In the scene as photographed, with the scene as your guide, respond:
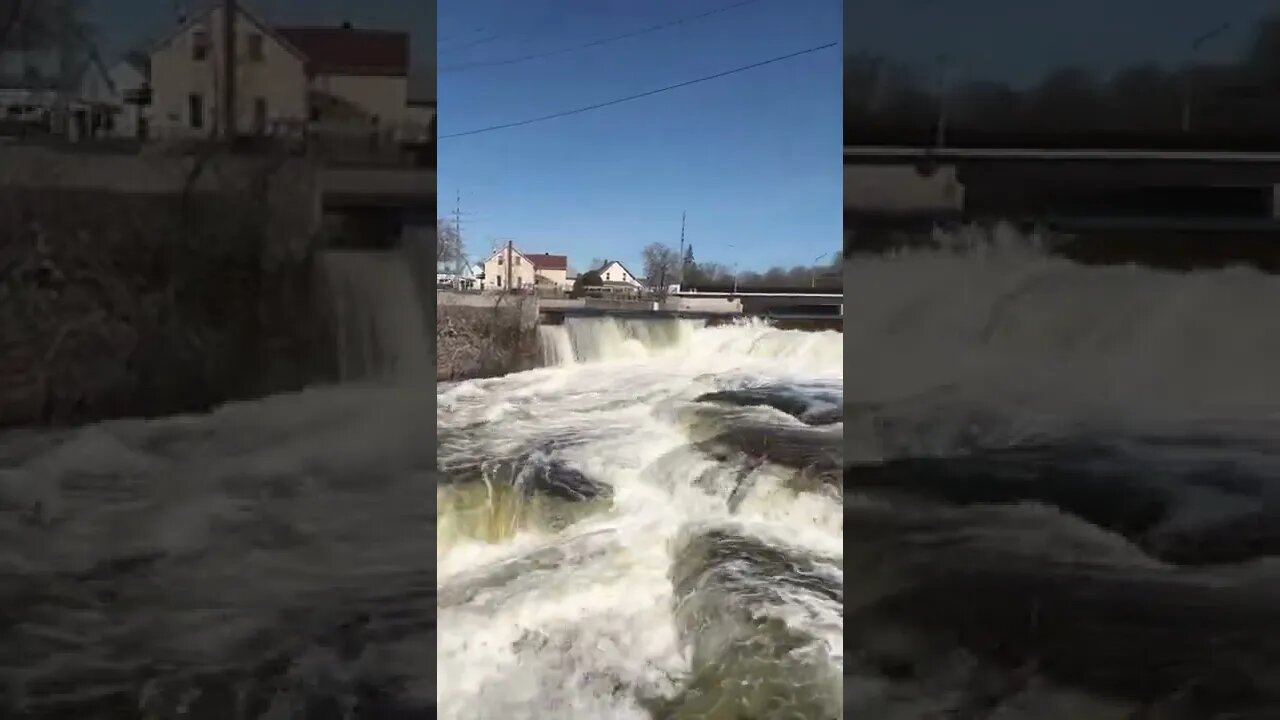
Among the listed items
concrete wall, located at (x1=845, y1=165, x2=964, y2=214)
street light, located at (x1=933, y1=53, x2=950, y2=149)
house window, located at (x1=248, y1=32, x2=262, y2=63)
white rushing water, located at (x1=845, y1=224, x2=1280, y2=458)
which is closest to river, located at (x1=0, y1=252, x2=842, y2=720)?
house window, located at (x1=248, y1=32, x2=262, y2=63)

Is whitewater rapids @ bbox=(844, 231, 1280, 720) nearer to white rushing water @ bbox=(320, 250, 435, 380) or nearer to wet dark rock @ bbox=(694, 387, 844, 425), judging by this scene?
white rushing water @ bbox=(320, 250, 435, 380)

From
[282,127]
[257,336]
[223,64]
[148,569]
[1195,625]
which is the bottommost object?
[1195,625]

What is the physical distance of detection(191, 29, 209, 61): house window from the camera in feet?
8.02

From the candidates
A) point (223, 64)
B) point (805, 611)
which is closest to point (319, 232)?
point (223, 64)

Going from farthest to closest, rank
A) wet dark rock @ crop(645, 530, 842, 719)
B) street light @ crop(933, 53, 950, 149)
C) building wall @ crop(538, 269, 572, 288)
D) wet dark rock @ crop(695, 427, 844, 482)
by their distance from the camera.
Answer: building wall @ crop(538, 269, 572, 288)
wet dark rock @ crop(695, 427, 844, 482)
wet dark rock @ crop(645, 530, 842, 719)
street light @ crop(933, 53, 950, 149)

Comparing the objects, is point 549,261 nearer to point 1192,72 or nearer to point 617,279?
point 617,279

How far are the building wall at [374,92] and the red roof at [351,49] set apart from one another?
0.07 feet

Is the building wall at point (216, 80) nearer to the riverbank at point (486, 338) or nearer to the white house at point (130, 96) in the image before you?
the white house at point (130, 96)

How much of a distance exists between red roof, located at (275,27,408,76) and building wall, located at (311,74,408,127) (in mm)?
22

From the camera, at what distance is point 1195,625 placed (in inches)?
100

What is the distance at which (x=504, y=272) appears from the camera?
496 cm

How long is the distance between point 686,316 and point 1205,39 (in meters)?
3.55

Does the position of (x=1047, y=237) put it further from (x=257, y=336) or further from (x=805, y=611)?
(x=257, y=336)

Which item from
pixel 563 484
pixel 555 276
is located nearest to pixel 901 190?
pixel 563 484
